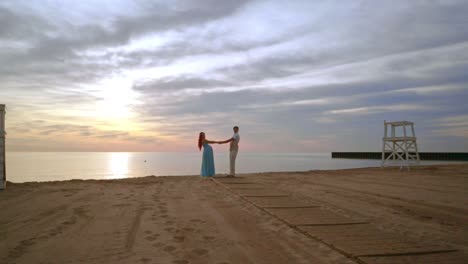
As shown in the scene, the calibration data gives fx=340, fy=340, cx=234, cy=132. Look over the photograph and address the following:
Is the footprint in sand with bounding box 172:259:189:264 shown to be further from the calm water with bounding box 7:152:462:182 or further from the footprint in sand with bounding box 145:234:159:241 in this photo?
the calm water with bounding box 7:152:462:182

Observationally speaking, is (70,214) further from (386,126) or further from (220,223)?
(386,126)

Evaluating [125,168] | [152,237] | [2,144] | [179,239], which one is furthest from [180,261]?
[125,168]

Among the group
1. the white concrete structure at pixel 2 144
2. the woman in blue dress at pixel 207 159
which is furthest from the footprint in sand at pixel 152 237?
the woman in blue dress at pixel 207 159

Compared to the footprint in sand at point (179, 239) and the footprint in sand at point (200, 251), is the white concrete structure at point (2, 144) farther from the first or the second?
the footprint in sand at point (200, 251)

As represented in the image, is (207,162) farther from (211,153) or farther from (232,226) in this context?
(232,226)

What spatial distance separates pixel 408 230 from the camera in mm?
5824

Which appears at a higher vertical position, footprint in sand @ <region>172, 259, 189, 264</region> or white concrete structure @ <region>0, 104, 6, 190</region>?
white concrete structure @ <region>0, 104, 6, 190</region>

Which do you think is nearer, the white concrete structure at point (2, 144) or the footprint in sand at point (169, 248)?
the footprint in sand at point (169, 248)

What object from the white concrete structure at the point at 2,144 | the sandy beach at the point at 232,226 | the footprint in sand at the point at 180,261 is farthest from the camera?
the white concrete structure at the point at 2,144

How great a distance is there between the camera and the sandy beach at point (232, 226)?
15.1 ft

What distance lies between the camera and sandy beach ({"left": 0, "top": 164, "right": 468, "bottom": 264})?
460 centimetres

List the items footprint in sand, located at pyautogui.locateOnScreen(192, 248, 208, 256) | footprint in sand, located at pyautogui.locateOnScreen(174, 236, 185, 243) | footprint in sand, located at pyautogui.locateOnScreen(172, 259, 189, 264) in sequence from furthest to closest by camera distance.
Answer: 1. footprint in sand, located at pyautogui.locateOnScreen(174, 236, 185, 243)
2. footprint in sand, located at pyautogui.locateOnScreen(192, 248, 208, 256)
3. footprint in sand, located at pyautogui.locateOnScreen(172, 259, 189, 264)

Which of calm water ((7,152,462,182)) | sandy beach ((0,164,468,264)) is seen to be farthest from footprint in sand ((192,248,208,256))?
calm water ((7,152,462,182))

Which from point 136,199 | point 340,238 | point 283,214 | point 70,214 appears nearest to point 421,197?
point 283,214
